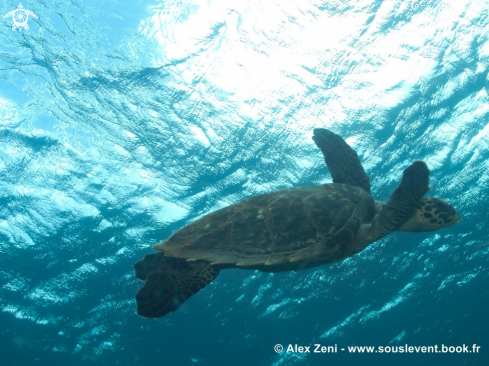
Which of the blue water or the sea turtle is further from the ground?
the blue water

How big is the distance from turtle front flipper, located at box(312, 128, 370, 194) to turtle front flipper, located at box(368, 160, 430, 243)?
1530 millimetres

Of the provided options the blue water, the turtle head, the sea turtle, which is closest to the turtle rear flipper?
Answer: the sea turtle

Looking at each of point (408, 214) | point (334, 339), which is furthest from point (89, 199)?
point (334, 339)

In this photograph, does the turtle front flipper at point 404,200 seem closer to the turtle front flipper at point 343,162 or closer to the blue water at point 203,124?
the turtle front flipper at point 343,162

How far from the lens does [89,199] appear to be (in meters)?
11.8

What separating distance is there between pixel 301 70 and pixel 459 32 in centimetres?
Result: 497

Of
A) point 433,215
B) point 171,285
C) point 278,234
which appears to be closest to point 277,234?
point 278,234

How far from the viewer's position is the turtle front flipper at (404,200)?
4649 mm

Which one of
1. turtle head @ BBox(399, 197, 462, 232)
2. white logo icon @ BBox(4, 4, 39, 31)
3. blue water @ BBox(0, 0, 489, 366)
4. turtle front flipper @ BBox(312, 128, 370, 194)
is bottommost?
turtle head @ BBox(399, 197, 462, 232)

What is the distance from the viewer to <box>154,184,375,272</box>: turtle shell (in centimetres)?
455

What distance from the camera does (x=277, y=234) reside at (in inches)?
184

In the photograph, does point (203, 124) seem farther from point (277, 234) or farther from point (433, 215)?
point (433, 215)

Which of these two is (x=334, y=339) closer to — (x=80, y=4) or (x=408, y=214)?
(x=408, y=214)

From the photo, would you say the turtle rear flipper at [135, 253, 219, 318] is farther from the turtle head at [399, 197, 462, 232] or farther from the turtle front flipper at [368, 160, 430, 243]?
the turtle head at [399, 197, 462, 232]
